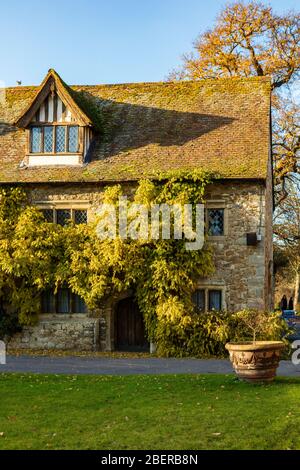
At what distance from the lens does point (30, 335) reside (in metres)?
20.8

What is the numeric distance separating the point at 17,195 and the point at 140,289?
5211 mm

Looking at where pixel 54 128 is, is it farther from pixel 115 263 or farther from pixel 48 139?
pixel 115 263

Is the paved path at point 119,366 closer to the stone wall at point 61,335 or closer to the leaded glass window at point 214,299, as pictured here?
the stone wall at point 61,335

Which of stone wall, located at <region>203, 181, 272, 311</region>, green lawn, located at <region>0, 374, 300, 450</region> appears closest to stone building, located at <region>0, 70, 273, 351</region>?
stone wall, located at <region>203, 181, 272, 311</region>

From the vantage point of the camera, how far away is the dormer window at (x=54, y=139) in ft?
71.3

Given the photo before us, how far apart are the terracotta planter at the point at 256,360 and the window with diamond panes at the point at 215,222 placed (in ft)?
24.6

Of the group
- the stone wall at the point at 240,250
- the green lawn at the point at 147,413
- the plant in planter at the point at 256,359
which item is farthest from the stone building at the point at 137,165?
the plant in planter at the point at 256,359

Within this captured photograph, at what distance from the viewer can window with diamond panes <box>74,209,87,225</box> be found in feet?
69.5

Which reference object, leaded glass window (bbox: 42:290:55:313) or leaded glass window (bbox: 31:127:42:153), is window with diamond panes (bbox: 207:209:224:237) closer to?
leaded glass window (bbox: 42:290:55:313)

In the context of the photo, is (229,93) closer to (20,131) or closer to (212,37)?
(20,131)

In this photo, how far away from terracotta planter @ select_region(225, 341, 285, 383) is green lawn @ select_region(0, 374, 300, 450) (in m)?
0.30

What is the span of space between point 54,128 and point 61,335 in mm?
6934

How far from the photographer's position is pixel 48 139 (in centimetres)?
2188
